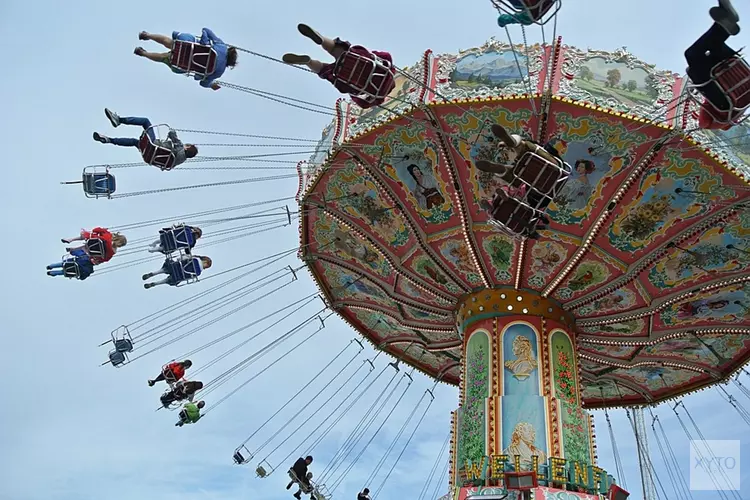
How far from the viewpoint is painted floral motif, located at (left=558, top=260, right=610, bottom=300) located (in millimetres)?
12188

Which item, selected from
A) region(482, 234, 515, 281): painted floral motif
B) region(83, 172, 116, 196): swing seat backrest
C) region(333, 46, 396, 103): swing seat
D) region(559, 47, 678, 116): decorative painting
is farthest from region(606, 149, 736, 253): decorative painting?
region(83, 172, 116, 196): swing seat backrest

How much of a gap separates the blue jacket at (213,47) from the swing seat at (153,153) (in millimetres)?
1633

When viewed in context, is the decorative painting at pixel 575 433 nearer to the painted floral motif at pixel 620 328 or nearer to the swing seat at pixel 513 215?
the painted floral motif at pixel 620 328

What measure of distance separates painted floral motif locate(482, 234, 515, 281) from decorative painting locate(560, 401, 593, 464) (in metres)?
2.36

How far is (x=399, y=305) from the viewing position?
565 inches

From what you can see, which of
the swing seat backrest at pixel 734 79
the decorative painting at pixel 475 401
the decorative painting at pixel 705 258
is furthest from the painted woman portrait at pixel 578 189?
the swing seat backrest at pixel 734 79

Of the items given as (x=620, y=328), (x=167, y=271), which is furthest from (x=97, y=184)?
(x=620, y=328)

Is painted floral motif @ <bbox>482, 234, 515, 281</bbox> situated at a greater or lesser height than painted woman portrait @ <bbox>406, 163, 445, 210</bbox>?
lesser

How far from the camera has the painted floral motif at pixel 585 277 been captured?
40.0ft

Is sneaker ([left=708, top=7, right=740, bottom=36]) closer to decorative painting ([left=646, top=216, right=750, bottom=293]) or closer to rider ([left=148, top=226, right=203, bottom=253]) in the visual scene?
decorative painting ([left=646, top=216, right=750, bottom=293])

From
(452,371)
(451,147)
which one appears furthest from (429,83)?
(452,371)

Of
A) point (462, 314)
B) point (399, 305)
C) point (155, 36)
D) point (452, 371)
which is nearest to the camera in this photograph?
point (155, 36)

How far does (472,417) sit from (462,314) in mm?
2098

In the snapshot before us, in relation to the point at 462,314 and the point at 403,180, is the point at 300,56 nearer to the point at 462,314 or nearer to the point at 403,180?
the point at 403,180
